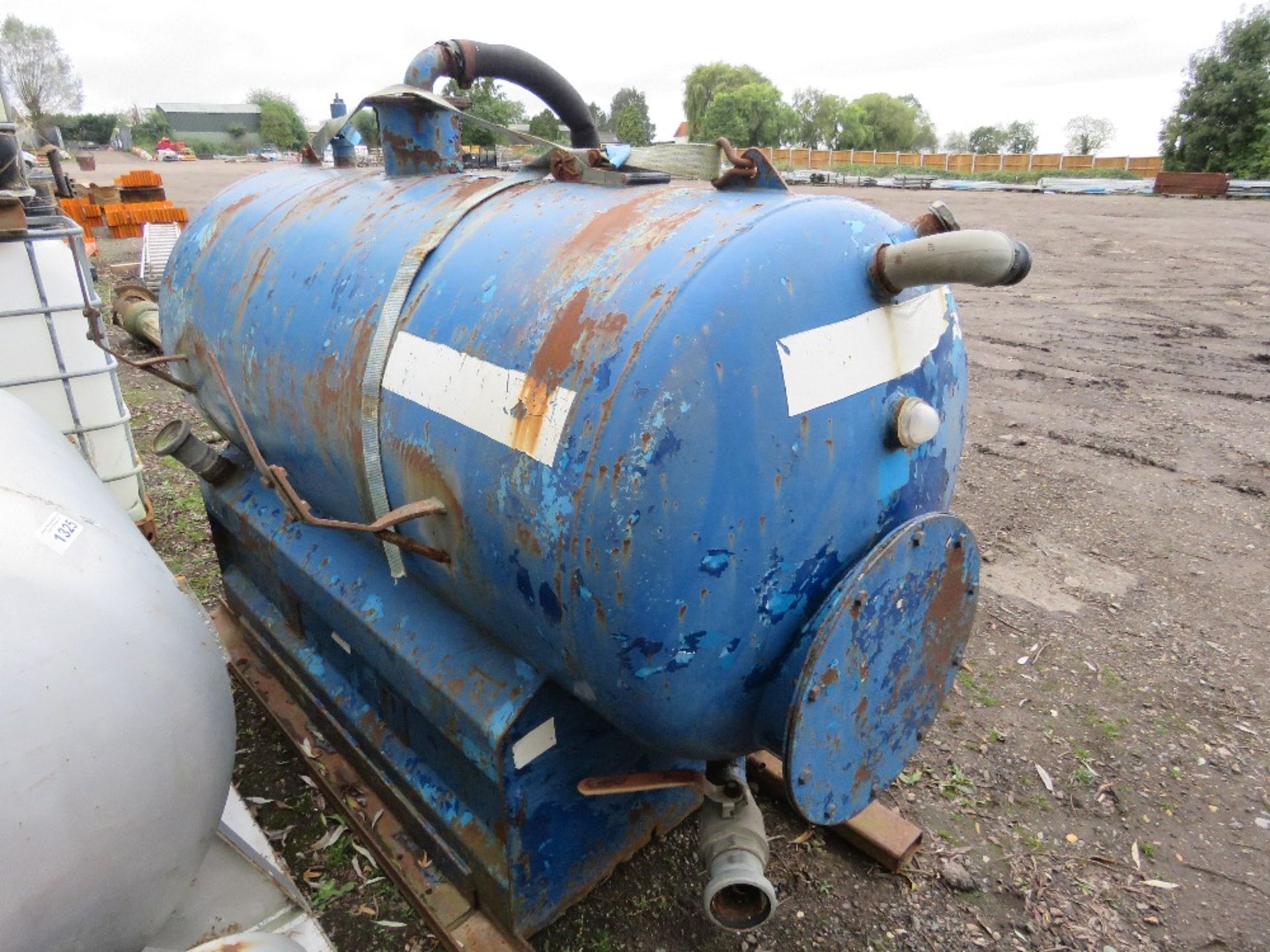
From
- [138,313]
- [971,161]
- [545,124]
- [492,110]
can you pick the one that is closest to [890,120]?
[971,161]

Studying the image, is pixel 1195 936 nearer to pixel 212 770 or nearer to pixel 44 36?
pixel 212 770

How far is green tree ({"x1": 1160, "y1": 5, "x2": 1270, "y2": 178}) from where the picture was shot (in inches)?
1038

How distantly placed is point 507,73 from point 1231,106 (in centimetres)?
3382

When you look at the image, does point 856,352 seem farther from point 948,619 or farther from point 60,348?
point 60,348

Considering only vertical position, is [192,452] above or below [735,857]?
above

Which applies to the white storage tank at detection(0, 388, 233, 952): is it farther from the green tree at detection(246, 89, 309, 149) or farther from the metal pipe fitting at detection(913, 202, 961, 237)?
the green tree at detection(246, 89, 309, 149)

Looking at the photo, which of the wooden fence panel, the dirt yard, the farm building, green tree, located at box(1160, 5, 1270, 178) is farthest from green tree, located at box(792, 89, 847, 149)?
the dirt yard

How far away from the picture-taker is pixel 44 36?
58.6 metres

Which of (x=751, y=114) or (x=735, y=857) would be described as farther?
(x=751, y=114)

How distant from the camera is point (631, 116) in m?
52.1

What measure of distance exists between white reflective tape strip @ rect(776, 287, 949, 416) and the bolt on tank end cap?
6cm

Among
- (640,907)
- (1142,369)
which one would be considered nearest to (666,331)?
(640,907)

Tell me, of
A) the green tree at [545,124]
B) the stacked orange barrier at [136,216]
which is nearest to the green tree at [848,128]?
the green tree at [545,124]

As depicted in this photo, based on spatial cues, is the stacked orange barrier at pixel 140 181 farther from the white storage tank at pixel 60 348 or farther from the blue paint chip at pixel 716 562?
the blue paint chip at pixel 716 562
